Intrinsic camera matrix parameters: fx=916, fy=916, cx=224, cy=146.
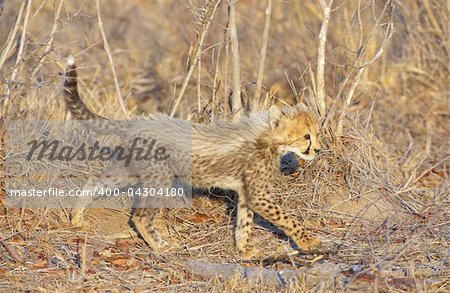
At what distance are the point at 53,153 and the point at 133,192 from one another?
0.70 m

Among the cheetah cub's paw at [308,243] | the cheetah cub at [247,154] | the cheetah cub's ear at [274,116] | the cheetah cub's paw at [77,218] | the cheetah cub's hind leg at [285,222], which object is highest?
the cheetah cub's ear at [274,116]

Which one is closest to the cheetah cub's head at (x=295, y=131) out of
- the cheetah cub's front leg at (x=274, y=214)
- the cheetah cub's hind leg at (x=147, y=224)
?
the cheetah cub's front leg at (x=274, y=214)

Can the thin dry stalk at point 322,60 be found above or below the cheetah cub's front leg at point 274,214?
above

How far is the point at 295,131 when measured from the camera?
5.77m

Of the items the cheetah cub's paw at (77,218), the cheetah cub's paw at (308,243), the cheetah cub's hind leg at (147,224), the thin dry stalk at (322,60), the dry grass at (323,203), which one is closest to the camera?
the dry grass at (323,203)

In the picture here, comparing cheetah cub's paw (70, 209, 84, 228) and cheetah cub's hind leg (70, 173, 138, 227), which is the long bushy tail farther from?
cheetah cub's paw (70, 209, 84, 228)

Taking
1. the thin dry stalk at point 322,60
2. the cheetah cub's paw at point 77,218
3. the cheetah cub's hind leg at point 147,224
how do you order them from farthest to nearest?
the thin dry stalk at point 322,60 < the cheetah cub's paw at point 77,218 < the cheetah cub's hind leg at point 147,224

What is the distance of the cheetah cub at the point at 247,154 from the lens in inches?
224

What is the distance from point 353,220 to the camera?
228 inches

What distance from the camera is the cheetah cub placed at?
5.70m

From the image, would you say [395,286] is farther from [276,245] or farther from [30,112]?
[30,112]

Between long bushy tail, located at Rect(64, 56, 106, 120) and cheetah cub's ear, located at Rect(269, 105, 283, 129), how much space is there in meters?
1.17

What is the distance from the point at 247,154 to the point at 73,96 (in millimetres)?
1169

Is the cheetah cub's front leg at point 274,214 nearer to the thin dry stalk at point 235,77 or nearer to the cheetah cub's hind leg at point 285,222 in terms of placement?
the cheetah cub's hind leg at point 285,222
